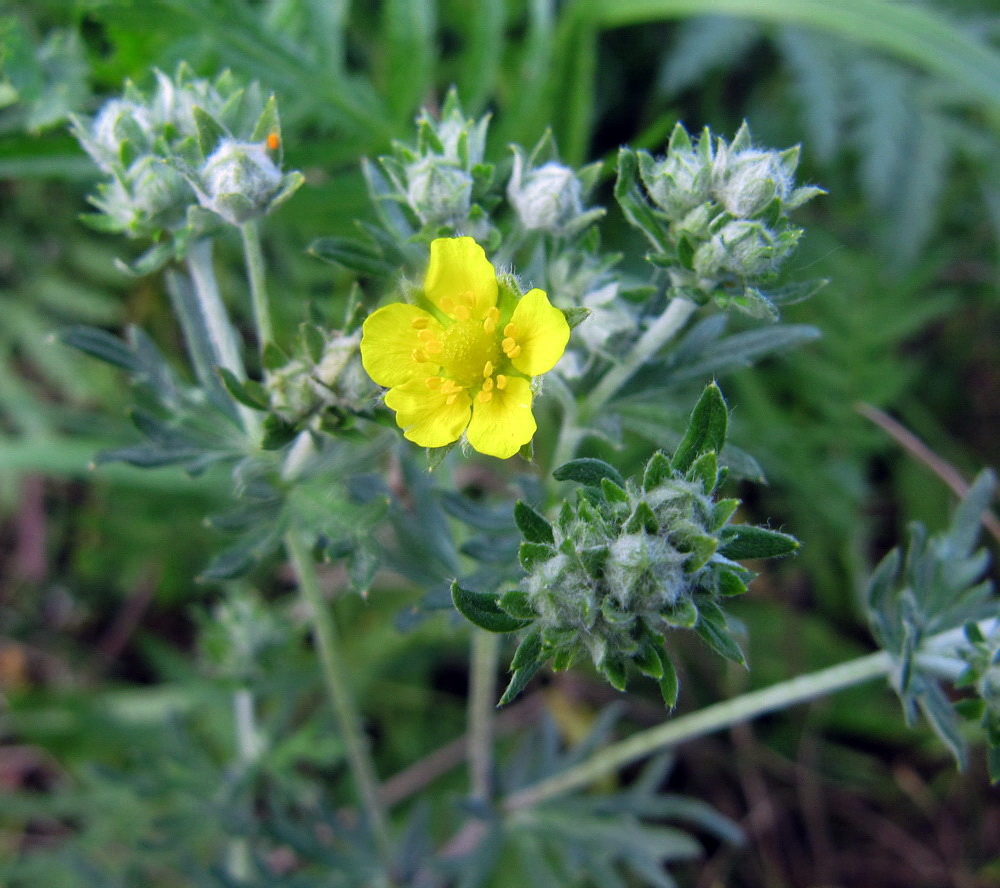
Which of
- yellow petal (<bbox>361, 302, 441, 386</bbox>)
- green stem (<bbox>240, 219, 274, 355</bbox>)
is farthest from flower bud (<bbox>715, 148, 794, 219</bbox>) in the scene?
A: green stem (<bbox>240, 219, 274, 355</bbox>)

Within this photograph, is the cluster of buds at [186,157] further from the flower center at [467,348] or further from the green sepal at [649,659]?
the green sepal at [649,659]

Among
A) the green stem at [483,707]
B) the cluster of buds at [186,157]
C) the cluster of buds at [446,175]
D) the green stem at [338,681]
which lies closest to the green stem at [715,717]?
the green stem at [483,707]

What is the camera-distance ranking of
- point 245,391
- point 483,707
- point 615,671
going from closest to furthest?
point 615,671
point 245,391
point 483,707

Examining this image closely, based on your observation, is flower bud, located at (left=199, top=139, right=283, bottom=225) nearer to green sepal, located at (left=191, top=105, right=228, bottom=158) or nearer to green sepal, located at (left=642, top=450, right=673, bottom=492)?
green sepal, located at (left=191, top=105, right=228, bottom=158)

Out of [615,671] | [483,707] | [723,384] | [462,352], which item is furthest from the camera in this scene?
[723,384]

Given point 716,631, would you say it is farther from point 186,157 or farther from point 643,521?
point 186,157

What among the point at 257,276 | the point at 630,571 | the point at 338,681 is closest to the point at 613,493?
the point at 630,571

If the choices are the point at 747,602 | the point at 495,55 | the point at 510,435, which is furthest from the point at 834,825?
the point at 495,55
